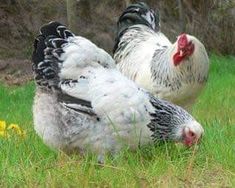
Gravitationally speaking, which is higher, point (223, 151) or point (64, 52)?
point (64, 52)

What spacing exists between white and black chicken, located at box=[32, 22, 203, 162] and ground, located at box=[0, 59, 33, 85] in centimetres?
990

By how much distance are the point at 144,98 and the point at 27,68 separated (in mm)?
11415

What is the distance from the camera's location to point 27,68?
1659 cm

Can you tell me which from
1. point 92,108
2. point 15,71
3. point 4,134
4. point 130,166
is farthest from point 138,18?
point 15,71

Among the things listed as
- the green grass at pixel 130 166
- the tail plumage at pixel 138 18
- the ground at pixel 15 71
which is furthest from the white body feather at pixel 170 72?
the ground at pixel 15 71

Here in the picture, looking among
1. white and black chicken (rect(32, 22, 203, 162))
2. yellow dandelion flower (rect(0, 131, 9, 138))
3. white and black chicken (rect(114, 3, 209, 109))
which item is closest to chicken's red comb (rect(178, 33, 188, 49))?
white and black chicken (rect(114, 3, 209, 109))

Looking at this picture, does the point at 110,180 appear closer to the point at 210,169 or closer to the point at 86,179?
the point at 86,179

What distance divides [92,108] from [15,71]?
11.4 metres

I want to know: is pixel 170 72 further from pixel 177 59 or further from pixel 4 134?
pixel 4 134

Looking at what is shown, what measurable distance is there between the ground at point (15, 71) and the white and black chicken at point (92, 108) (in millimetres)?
9903

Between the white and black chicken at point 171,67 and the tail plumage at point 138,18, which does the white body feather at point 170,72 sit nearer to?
the white and black chicken at point 171,67

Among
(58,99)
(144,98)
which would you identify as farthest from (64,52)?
(144,98)

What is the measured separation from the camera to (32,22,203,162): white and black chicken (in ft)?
17.2

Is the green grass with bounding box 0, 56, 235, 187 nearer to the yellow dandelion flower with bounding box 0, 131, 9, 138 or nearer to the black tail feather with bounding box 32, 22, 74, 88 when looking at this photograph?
the yellow dandelion flower with bounding box 0, 131, 9, 138
